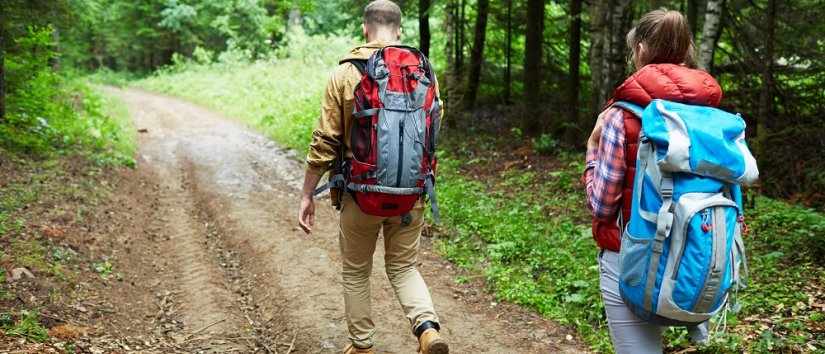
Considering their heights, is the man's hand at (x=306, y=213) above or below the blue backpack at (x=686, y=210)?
below

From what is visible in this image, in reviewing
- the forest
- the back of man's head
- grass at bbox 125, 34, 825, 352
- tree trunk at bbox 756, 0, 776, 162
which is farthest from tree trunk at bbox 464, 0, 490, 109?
the back of man's head

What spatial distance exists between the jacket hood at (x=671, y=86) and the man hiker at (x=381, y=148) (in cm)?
140

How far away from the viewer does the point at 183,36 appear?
34750 millimetres

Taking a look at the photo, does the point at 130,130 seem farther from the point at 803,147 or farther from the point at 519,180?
the point at 803,147

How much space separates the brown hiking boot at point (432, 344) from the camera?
3.96 metres

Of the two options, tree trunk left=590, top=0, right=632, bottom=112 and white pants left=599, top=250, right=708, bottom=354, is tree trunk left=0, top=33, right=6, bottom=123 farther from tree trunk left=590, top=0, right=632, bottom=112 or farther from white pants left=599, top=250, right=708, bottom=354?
white pants left=599, top=250, right=708, bottom=354

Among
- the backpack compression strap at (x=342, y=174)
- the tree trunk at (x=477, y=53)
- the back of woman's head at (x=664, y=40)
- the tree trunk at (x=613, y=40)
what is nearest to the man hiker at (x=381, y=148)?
the backpack compression strap at (x=342, y=174)

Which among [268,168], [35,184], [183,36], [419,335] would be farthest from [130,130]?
[183,36]

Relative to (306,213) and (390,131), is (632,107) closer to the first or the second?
(390,131)

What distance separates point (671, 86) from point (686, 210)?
51cm

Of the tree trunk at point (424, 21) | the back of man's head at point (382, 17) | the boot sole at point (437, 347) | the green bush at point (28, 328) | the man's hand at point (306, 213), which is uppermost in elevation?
the tree trunk at point (424, 21)

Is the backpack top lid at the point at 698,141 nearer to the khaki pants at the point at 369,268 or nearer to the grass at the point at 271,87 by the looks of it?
the khaki pants at the point at 369,268

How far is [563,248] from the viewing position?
718 cm

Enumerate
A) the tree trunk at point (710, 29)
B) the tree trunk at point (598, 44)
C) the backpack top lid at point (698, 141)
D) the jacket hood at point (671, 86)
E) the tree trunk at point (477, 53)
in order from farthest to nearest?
the tree trunk at point (477, 53) < the tree trunk at point (598, 44) < the tree trunk at point (710, 29) < the jacket hood at point (671, 86) < the backpack top lid at point (698, 141)
